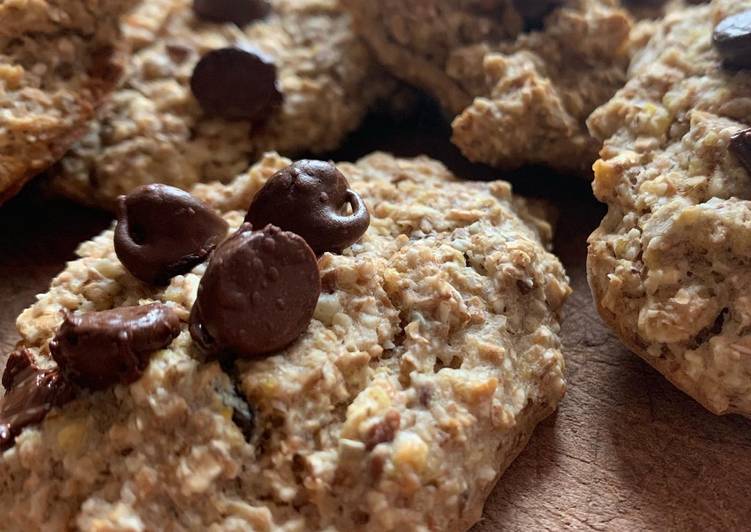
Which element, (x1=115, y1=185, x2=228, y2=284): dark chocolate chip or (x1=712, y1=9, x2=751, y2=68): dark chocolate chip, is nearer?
(x1=115, y1=185, x2=228, y2=284): dark chocolate chip

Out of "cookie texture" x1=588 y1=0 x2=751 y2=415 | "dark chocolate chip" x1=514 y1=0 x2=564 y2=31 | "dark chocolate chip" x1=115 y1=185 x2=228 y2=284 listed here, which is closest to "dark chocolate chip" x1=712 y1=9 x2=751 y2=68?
"cookie texture" x1=588 y1=0 x2=751 y2=415

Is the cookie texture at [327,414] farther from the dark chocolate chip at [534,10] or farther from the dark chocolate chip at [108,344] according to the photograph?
the dark chocolate chip at [534,10]

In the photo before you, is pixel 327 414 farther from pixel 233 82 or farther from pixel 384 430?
pixel 233 82

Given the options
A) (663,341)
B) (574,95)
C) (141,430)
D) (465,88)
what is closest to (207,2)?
(465,88)

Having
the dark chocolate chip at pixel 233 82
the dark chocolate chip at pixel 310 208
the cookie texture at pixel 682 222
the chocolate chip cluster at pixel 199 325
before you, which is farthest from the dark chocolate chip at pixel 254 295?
the dark chocolate chip at pixel 233 82

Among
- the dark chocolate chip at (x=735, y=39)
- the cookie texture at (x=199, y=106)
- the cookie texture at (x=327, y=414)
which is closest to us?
the cookie texture at (x=327, y=414)

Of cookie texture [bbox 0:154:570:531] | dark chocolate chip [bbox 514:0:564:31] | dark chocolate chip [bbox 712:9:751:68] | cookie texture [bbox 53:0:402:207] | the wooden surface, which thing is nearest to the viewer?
cookie texture [bbox 0:154:570:531]

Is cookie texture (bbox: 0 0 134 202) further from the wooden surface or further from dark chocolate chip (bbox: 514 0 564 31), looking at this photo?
dark chocolate chip (bbox: 514 0 564 31)
